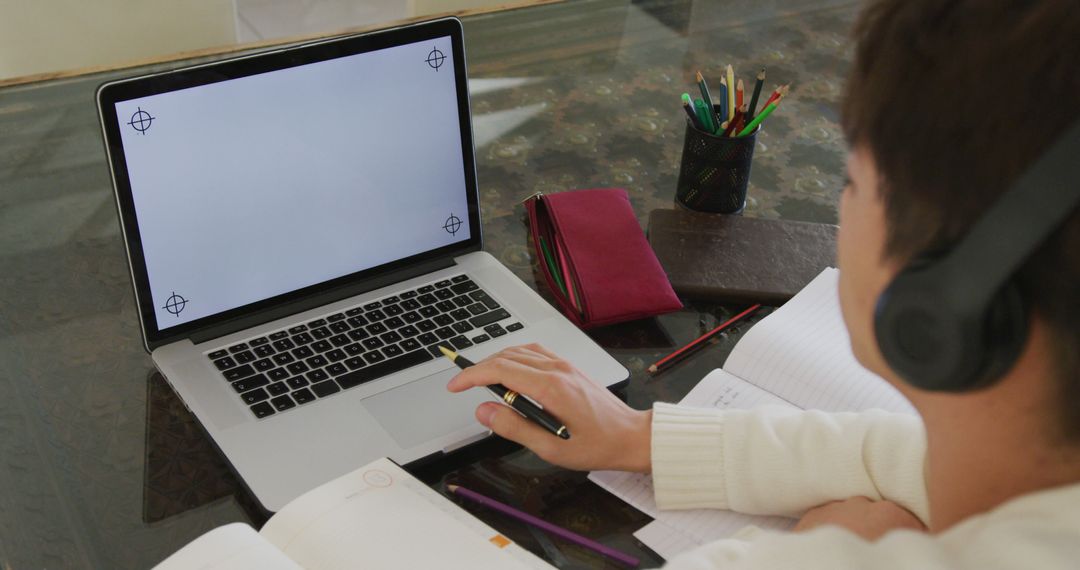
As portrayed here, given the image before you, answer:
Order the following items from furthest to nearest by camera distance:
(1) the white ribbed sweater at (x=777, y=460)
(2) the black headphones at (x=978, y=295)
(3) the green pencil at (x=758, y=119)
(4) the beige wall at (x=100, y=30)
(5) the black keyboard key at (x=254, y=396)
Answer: (4) the beige wall at (x=100, y=30) < (3) the green pencil at (x=758, y=119) < (5) the black keyboard key at (x=254, y=396) < (1) the white ribbed sweater at (x=777, y=460) < (2) the black headphones at (x=978, y=295)

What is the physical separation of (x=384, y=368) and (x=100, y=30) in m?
1.07

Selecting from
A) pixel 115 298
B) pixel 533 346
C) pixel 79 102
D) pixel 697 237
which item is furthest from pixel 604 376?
pixel 79 102

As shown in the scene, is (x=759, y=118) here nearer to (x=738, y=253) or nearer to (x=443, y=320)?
(x=738, y=253)

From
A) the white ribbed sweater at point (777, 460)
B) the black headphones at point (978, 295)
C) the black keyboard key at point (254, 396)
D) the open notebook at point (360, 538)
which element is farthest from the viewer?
the black keyboard key at point (254, 396)

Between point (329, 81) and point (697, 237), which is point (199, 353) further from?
point (697, 237)

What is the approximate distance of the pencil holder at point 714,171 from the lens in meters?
1.20

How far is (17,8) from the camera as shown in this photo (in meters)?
1.60

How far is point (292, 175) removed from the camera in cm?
102

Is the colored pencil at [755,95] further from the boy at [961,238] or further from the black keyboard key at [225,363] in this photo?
the black keyboard key at [225,363]

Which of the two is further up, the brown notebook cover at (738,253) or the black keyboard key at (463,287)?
the black keyboard key at (463,287)

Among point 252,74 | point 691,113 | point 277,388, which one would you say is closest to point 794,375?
point 691,113

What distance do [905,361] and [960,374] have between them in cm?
4

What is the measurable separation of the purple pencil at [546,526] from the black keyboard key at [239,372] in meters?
0.24

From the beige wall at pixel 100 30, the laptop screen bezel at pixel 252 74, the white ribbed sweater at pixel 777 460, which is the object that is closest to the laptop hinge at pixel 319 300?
the laptop screen bezel at pixel 252 74
